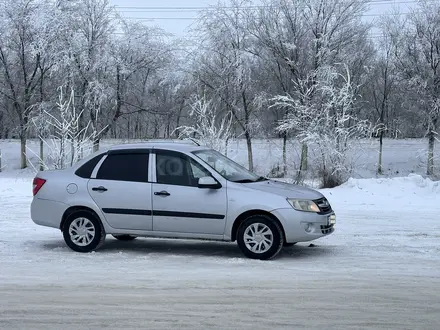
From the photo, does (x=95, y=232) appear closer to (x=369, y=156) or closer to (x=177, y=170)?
(x=177, y=170)

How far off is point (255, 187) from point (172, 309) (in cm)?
312

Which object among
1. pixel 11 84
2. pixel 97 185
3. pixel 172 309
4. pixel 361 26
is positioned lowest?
pixel 172 309

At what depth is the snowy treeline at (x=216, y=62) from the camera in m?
42.4

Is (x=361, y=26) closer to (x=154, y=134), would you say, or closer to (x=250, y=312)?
(x=154, y=134)

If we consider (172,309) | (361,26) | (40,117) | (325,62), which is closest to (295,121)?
(325,62)

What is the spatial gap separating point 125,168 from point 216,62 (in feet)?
116

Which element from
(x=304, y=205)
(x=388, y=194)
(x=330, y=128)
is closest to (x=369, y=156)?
(x=330, y=128)

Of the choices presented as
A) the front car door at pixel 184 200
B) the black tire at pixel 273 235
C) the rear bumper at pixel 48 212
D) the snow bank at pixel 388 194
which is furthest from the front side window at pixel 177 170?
the snow bank at pixel 388 194

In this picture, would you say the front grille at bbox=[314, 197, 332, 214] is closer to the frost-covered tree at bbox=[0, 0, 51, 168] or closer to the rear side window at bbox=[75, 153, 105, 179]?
the rear side window at bbox=[75, 153, 105, 179]

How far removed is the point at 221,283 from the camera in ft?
24.9

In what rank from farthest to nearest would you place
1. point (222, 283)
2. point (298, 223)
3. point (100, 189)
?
1. point (100, 189)
2. point (298, 223)
3. point (222, 283)

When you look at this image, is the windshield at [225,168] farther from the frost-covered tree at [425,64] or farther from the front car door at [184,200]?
the frost-covered tree at [425,64]

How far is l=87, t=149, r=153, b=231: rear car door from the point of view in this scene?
9367mm

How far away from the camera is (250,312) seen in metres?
6.29
